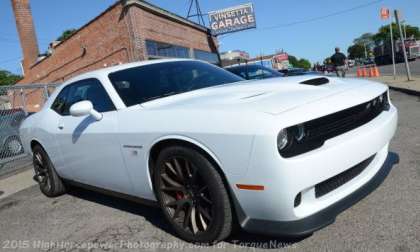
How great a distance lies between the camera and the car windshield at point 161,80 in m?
3.55

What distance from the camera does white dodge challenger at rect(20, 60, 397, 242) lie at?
2.37 metres

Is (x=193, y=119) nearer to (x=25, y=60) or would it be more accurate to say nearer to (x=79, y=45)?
(x=79, y=45)

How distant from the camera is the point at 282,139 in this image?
7.80 feet

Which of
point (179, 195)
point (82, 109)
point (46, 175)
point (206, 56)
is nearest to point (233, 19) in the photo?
point (206, 56)

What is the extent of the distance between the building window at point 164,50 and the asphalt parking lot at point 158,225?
503 inches

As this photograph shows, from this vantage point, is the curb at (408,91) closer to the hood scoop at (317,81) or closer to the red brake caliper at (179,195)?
the hood scoop at (317,81)

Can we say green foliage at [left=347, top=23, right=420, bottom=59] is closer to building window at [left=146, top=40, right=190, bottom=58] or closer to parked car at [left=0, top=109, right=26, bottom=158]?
building window at [left=146, top=40, right=190, bottom=58]

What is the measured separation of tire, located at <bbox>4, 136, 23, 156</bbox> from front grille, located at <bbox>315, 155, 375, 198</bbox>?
8.25 meters

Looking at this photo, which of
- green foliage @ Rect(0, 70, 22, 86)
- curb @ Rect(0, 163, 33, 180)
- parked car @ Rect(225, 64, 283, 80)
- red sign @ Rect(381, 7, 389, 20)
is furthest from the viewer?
green foliage @ Rect(0, 70, 22, 86)

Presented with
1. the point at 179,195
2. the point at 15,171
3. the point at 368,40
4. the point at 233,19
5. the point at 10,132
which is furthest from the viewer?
the point at 368,40

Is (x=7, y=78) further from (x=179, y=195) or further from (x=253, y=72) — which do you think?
(x=179, y=195)

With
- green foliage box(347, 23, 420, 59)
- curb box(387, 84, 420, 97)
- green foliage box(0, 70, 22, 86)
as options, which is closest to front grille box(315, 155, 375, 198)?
curb box(387, 84, 420, 97)

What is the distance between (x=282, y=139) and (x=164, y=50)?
56.1ft

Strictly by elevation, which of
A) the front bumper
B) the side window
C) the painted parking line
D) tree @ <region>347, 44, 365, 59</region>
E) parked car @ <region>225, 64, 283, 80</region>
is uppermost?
the side window
